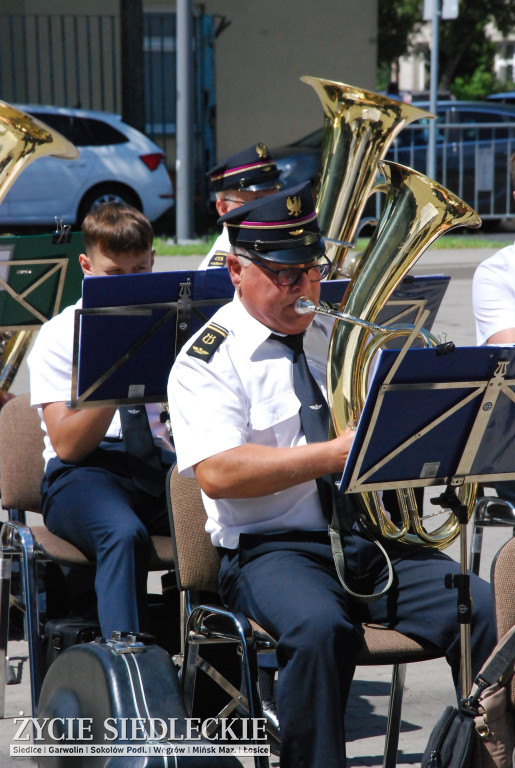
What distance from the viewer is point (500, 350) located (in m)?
2.37

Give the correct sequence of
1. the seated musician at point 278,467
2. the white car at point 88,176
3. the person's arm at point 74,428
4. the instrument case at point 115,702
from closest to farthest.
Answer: the instrument case at point 115,702, the seated musician at point 278,467, the person's arm at point 74,428, the white car at point 88,176

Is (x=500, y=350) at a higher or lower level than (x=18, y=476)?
higher

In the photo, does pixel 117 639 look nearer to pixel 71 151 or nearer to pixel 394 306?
pixel 394 306

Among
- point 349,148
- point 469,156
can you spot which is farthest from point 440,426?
point 469,156

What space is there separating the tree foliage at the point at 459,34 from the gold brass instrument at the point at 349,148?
2165 cm

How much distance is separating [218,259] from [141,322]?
95 centimetres

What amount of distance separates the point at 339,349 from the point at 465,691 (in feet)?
2.75

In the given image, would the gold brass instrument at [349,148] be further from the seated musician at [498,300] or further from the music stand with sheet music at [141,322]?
the music stand with sheet music at [141,322]

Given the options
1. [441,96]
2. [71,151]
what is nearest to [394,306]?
[71,151]

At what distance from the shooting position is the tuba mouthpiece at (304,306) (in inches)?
103

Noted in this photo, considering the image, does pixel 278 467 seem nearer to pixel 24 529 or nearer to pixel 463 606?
pixel 463 606

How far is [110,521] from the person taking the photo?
3135mm

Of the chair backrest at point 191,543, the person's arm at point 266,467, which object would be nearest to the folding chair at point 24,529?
the chair backrest at point 191,543

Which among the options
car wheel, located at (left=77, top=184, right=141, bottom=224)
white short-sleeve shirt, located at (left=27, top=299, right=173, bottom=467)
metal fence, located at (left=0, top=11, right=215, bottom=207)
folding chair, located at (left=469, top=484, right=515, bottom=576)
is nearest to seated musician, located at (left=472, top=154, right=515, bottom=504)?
folding chair, located at (left=469, top=484, right=515, bottom=576)
